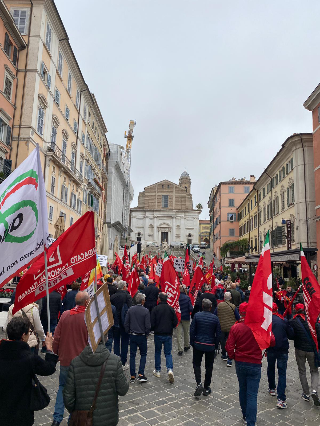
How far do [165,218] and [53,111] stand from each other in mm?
66769

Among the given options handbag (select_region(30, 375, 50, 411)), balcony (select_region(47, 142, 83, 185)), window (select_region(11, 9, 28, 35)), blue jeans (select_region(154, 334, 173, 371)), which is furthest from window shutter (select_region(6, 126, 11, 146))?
handbag (select_region(30, 375, 50, 411))

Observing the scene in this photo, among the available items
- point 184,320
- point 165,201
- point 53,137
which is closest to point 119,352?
point 184,320

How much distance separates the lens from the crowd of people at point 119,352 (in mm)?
3236

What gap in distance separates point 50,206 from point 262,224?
25251 mm

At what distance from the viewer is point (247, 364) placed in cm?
521

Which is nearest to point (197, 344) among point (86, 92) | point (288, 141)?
point (288, 141)

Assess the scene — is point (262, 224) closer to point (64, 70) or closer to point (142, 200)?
point (64, 70)

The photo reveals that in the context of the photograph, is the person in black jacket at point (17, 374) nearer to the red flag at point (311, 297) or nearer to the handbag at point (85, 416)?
the handbag at point (85, 416)

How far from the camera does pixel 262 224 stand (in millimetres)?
41000

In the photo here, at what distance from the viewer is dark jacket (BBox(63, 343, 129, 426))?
11.1ft

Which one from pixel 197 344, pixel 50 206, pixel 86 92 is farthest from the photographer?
pixel 86 92

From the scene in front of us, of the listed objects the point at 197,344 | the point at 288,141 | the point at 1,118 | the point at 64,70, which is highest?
the point at 64,70

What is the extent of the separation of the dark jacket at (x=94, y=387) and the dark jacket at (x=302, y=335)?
3.96 meters

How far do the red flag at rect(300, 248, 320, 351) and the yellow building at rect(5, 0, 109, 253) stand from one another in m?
15.7
